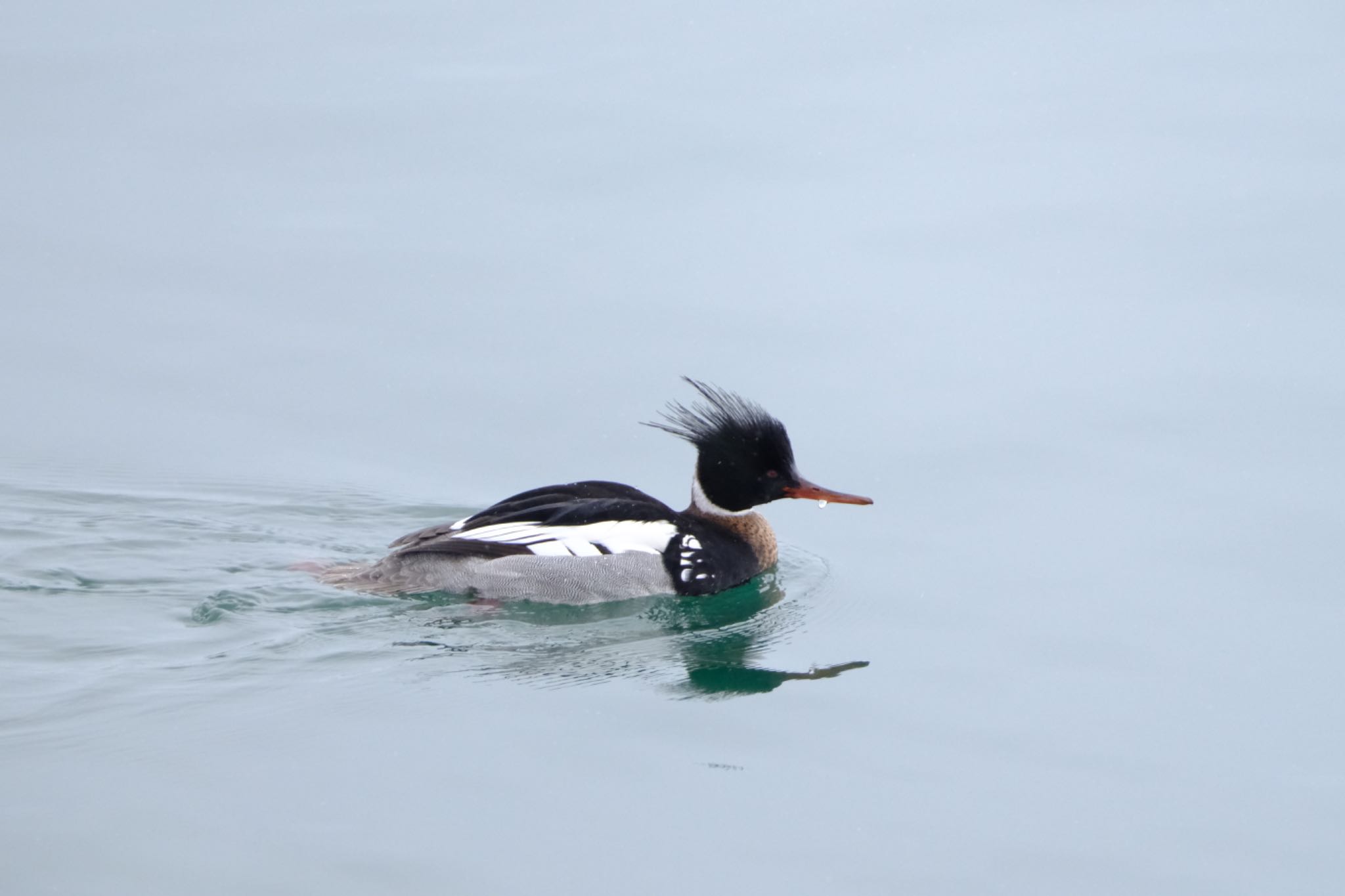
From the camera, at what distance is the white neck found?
386 inches

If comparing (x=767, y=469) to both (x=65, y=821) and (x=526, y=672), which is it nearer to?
(x=526, y=672)

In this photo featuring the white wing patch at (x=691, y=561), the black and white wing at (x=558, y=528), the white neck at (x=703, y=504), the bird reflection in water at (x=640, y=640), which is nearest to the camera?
the bird reflection in water at (x=640, y=640)

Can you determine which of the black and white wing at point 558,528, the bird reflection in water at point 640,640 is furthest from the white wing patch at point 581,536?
the bird reflection in water at point 640,640

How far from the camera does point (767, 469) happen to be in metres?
9.65

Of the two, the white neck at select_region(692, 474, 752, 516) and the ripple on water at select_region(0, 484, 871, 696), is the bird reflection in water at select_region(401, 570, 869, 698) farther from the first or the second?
the white neck at select_region(692, 474, 752, 516)

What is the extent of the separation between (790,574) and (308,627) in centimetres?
281

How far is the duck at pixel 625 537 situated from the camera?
9.15 metres

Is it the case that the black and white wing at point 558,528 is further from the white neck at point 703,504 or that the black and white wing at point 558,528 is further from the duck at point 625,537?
the white neck at point 703,504

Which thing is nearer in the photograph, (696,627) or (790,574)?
(696,627)

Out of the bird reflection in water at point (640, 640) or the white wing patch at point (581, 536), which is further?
the white wing patch at point (581, 536)

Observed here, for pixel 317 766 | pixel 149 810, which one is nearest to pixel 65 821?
pixel 149 810

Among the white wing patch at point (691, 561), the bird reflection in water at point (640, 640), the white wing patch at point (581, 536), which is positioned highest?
the white wing patch at point (581, 536)

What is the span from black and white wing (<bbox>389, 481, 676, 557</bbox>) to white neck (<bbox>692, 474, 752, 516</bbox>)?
43 cm

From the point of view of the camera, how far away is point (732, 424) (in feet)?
31.5
